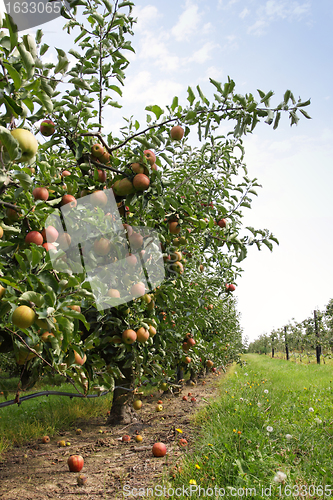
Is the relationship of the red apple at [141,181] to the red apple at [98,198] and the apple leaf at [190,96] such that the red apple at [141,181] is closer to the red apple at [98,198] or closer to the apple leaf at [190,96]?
the red apple at [98,198]

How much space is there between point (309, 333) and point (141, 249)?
67.2 ft

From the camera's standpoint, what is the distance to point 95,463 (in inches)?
124

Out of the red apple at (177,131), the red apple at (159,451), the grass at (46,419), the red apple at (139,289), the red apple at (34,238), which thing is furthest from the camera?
the grass at (46,419)

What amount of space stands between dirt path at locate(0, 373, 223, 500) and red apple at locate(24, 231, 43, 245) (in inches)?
83.1

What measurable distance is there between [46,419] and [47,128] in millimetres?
4444

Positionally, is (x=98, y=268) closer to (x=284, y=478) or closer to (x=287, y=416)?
(x=284, y=478)

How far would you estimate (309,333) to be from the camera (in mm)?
19703

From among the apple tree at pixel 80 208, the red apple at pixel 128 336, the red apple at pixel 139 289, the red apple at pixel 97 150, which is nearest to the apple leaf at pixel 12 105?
the apple tree at pixel 80 208

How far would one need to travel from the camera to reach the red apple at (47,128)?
2142 millimetres

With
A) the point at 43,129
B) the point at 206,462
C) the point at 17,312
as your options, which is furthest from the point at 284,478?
the point at 43,129

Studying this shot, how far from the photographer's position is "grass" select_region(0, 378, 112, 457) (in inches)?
161

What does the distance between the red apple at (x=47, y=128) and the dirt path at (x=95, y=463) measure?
283cm

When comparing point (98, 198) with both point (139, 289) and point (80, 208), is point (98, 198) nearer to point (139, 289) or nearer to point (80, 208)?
point (80, 208)

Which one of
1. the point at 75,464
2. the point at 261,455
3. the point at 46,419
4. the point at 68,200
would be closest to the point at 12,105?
the point at 68,200
